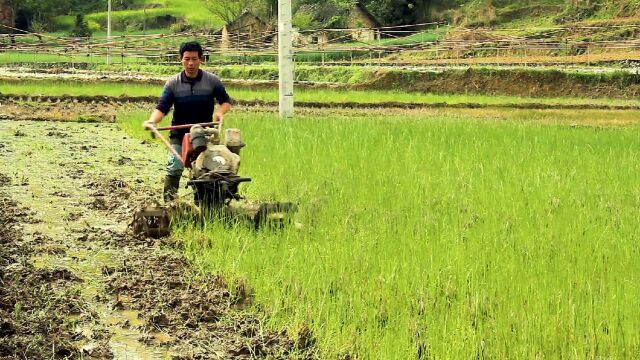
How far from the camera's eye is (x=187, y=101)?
6109mm

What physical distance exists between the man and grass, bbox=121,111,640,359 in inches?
28.3

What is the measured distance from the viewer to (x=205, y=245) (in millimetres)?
5023

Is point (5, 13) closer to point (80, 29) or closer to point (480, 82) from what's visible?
point (80, 29)

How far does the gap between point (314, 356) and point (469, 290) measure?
32.6 inches

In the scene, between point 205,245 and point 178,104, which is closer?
point 205,245

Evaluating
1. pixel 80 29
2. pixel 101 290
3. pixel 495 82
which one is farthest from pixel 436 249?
pixel 80 29

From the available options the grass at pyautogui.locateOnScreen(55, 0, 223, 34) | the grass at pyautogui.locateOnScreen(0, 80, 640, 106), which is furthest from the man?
the grass at pyautogui.locateOnScreen(55, 0, 223, 34)

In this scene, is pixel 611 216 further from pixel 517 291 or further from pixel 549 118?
pixel 549 118

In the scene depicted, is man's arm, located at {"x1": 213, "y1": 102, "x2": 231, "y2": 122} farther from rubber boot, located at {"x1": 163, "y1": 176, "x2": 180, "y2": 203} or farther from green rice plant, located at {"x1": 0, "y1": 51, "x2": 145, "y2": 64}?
green rice plant, located at {"x1": 0, "y1": 51, "x2": 145, "y2": 64}

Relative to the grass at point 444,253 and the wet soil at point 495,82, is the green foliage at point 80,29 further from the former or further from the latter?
the grass at point 444,253

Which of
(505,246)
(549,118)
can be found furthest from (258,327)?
(549,118)

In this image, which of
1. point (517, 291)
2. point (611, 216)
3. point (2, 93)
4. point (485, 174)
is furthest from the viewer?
point (2, 93)

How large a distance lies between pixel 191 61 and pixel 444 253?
7.78 ft

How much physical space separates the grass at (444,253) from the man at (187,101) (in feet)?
2.36
